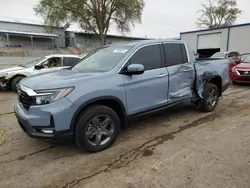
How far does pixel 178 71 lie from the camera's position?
4.06m

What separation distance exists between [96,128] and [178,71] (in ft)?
7.00

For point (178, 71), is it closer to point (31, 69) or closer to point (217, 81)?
point (217, 81)

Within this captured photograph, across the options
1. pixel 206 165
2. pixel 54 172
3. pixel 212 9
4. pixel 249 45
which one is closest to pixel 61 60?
pixel 54 172

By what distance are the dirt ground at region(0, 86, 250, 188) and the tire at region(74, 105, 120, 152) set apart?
6.1 inches

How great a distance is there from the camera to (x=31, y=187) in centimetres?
238

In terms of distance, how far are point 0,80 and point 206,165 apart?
310 inches

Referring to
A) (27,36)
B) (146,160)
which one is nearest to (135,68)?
(146,160)

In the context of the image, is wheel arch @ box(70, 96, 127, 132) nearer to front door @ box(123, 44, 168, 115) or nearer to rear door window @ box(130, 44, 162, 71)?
front door @ box(123, 44, 168, 115)

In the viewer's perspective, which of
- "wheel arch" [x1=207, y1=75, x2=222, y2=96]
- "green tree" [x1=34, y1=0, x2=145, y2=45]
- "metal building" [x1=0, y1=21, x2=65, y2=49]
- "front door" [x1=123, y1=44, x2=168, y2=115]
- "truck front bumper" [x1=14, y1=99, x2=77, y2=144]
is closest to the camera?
"truck front bumper" [x1=14, y1=99, x2=77, y2=144]

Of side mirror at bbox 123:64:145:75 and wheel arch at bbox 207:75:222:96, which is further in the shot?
wheel arch at bbox 207:75:222:96

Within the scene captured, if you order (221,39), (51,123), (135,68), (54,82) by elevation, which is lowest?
(51,123)

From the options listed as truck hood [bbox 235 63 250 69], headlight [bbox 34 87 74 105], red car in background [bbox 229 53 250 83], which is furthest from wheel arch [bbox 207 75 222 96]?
truck hood [bbox 235 63 250 69]

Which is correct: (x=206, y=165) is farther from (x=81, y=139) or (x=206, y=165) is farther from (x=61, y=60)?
(x=61, y=60)

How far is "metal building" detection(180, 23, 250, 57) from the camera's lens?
19.3 meters
